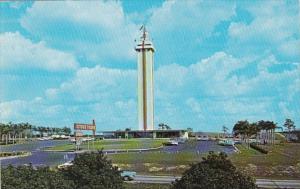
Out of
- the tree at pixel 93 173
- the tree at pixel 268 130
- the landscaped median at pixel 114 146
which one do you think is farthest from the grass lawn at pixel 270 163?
the tree at pixel 93 173

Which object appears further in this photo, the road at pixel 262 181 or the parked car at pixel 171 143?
the parked car at pixel 171 143

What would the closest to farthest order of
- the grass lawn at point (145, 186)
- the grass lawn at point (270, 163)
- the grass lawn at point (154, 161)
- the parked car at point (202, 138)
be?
the grass lawn at point (145, 186) → the grass lawn at point (270, 163) → the grass lawn at point (154, 161) → the parked car at point (202, 138)

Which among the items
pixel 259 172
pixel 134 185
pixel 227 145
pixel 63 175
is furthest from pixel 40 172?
pixel 227 145

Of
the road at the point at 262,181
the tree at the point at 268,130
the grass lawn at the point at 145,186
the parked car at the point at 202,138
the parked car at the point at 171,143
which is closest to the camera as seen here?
the grass lawn at the point at 145,186

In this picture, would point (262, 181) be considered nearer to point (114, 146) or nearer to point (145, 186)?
point (145, 186)

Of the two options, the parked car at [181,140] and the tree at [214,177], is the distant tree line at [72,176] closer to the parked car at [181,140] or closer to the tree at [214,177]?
the tree at [214,177]

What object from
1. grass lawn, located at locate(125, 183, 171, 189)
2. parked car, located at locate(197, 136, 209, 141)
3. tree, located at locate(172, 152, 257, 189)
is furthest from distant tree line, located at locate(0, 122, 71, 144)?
tree, located at locate(172, 152, 257, 189)

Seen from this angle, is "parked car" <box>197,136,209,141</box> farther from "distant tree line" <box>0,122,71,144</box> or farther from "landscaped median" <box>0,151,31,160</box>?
"distant tree line" <box>0,122,71,144</box>

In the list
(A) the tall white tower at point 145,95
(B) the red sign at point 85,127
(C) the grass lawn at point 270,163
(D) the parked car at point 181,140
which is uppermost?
(A) the tall white tower at point 145,95
